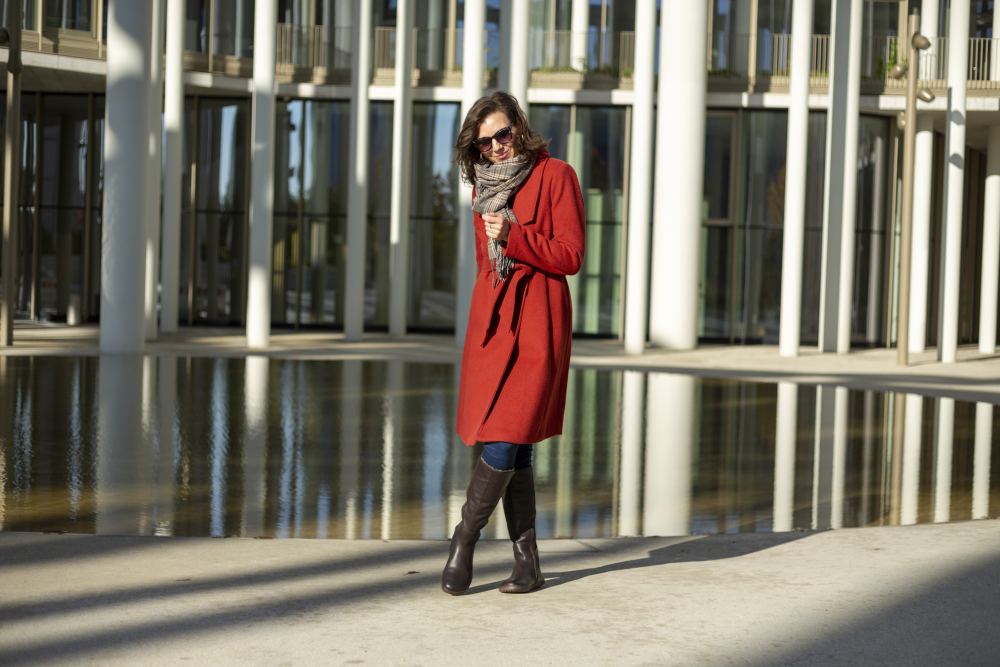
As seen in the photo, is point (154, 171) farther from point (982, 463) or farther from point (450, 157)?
point (982, 463)

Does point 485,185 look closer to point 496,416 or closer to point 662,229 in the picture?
point 496,416

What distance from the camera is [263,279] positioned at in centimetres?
2228

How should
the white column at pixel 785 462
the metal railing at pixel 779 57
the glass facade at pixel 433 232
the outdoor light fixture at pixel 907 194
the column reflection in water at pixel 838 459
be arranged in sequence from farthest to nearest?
1. the glass facade at pixel 433 232
2. the metal railing at pixel 779 57
3. the outdoor light fixture at pixel 907 194
4. the column reflection in water at pixel 838 459
5. the white column at pixel 785 462

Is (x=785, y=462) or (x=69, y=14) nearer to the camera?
(x=785, y=462)

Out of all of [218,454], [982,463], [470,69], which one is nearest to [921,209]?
[470,69]

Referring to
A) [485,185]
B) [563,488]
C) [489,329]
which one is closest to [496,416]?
[489,329]

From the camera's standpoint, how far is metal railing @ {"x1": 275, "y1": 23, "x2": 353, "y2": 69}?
97.8 ft

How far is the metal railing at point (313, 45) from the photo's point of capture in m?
29.8

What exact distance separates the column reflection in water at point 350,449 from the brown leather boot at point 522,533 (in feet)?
4.81

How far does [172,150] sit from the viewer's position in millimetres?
24484

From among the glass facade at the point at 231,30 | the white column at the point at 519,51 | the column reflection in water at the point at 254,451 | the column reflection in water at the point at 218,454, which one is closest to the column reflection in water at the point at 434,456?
the column reflection in water at the point at 254,451

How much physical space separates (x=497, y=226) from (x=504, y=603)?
4.61 ft

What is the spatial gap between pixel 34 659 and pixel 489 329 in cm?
198

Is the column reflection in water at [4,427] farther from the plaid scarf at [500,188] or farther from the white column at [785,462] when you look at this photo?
the white column at [785,462]
